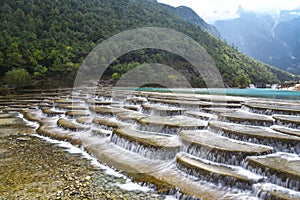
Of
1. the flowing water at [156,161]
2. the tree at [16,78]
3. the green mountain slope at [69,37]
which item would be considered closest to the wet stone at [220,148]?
the flowing water at [156,161]

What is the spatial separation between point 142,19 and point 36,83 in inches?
3584

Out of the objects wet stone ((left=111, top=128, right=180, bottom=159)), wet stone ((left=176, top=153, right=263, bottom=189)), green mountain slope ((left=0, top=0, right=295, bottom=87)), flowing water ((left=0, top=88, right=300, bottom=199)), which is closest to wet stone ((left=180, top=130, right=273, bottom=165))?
flowing water ((left=0, top=88, right=300, bottom=199))

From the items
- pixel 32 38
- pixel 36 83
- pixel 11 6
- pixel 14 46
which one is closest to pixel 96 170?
pixel 36 83

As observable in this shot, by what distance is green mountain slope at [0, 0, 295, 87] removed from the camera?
56281 millimetres

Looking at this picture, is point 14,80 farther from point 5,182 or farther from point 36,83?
point 5,182

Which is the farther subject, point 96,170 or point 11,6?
point 11,6

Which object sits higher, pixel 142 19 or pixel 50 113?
pixel 142 19

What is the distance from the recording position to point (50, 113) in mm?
20953

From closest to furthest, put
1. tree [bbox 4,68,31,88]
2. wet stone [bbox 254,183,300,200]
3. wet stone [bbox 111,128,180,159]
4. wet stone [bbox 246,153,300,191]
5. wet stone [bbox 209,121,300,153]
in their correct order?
1. wet stone [bbox 254,183,300,200]
2. wet stone [bbox 246,153,300,191]
3. wet stone [bbox 209,121,300,153]
4. wet stone [bbox 111,128,180,159]
5. tree [bbox 4,68,31,88]

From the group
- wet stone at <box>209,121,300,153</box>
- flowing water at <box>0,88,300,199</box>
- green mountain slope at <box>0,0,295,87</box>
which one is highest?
green mountain slope at <box>0,0,295,87</box>

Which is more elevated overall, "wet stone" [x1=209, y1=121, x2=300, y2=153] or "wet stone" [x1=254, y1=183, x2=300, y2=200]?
"wet stone" [x1=209, y1=121, x2=300, y2=153]

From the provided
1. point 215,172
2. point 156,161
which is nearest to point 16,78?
point 156,161

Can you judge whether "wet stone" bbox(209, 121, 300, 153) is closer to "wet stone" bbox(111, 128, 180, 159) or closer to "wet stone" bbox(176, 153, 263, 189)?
"wet stone" bbox(176, 153, 263, 189)

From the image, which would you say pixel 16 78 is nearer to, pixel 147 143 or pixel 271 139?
pixel 147 143
